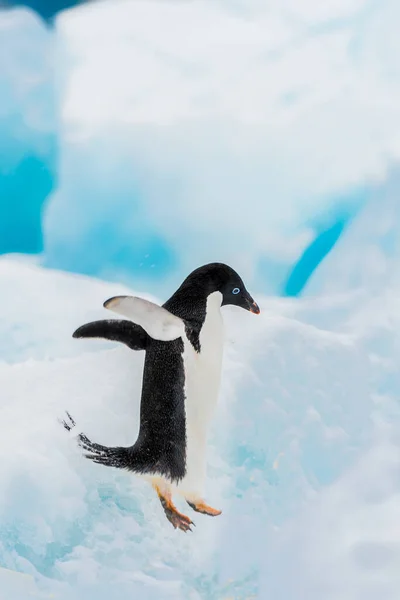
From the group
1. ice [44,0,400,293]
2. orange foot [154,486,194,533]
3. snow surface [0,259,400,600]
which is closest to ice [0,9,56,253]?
ice [44,0,400,293]

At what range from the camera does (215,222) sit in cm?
188

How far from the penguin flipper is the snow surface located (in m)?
0.12

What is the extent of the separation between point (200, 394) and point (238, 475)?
1.12 ft

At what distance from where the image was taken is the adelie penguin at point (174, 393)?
3.44ft

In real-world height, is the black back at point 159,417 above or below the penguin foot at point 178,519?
above

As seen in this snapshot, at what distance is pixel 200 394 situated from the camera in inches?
42.6

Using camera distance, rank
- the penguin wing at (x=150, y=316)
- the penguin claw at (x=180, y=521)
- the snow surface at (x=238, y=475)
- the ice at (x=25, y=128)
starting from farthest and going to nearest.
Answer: the ice at (x=25, y=128) < the snow surface at (x=238, y=475) < the penguin claw at (x=180, y=521) < the penguin wing at (x=150, y=316)

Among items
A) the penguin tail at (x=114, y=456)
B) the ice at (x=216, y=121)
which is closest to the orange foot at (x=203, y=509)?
the penguin tail at (x=114, y=456)

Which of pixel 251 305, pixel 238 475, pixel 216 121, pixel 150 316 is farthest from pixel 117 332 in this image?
pixel 216 121

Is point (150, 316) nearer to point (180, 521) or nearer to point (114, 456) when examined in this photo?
point (114, 456)

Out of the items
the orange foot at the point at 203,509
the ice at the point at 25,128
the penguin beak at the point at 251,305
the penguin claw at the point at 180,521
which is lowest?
the penguin claw at the point at 180,521

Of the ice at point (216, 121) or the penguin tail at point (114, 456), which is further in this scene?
the ice at point (216, 121)

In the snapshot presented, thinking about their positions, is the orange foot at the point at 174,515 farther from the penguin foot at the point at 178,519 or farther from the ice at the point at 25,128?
the ice at the point at 25,128

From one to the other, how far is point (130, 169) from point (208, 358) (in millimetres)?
955
